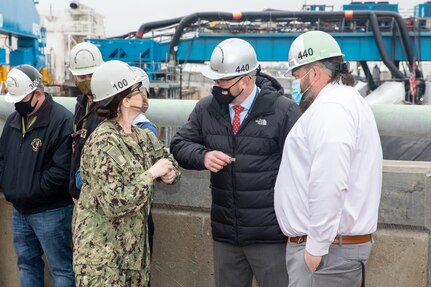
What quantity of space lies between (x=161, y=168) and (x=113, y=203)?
341mm

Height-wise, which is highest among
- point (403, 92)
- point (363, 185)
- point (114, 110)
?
point (114, 110)

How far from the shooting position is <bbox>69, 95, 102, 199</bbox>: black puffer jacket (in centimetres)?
338

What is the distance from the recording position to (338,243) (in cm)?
262

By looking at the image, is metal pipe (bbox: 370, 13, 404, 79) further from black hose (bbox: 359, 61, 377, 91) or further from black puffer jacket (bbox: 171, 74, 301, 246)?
black puffer jacket (bbox: 171, 74, 301, 246)

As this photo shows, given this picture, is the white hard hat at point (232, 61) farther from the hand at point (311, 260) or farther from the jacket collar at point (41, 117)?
the jacket collar at point (41, 117)

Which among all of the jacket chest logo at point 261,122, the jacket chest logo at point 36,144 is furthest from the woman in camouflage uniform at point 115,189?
the jacket chest logo at point 36,144

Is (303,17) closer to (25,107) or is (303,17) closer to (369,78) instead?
(369,78)

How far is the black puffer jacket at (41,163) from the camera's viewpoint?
12.1ft

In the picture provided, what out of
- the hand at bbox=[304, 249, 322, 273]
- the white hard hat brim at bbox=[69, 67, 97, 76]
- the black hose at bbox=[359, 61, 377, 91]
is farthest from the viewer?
the black hose at bbox=[359, 61, 377, 91]

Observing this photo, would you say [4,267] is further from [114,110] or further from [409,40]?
[409,40]

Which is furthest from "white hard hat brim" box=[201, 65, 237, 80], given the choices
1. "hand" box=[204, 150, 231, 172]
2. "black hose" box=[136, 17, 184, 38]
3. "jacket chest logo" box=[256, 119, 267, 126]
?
"black hose" box=[136, 17, 184, 38]

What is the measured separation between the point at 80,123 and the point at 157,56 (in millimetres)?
20180

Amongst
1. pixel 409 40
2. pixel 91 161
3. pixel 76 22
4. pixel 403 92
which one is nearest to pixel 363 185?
pixel 91 161

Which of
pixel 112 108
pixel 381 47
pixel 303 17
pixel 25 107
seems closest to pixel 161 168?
pixel 112 108
